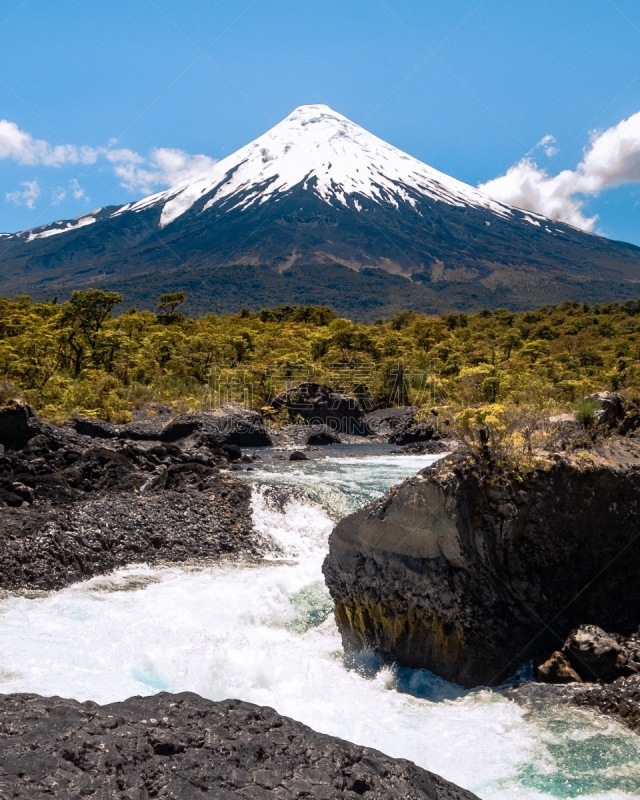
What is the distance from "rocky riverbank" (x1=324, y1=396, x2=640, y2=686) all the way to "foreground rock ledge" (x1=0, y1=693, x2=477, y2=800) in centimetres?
365

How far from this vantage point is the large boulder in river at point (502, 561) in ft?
23.5

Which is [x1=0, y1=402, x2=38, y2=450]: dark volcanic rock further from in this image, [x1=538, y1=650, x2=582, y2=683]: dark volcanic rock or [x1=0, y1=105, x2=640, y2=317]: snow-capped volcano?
[x1=0, y1=105, x2=640, y2=317]: snow-capped volcano

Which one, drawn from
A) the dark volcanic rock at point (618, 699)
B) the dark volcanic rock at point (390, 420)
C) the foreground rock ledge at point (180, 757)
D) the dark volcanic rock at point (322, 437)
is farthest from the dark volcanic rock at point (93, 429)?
the foreground rock ledge at point (180, 757)

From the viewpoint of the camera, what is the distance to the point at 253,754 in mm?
3391

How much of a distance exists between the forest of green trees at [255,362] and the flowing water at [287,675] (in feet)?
46.8

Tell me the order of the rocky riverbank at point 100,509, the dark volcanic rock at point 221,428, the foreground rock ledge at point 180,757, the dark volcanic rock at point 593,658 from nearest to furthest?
the foreground rock ledge at point 180,757, the dark volcanic rock at point 593,658, the rocky riverbank at point 100,509, the dark volcanic rock at point 221,428

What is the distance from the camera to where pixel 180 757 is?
3273 millimetres

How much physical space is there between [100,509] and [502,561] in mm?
8689

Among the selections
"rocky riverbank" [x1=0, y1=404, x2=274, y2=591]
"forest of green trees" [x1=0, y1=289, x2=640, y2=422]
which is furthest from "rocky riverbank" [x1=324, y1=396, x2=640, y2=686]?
"forest of green trees" [x1=0, y1=289, x2=640, y2=422]

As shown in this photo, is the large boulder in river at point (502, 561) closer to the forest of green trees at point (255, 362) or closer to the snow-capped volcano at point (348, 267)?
the forest of green trees at point (255, 362)

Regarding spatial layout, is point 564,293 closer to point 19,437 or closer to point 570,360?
point 570,360

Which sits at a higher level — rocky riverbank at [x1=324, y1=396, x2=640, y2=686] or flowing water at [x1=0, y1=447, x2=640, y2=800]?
rocky riverbank at [x1=324, y1=396, x2=640, y2=686]

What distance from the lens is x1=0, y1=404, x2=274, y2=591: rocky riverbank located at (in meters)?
11.6

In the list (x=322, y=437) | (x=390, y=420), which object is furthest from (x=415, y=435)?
(x=390, y=420)
